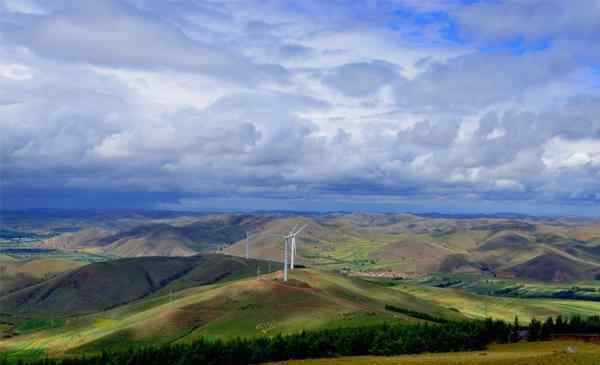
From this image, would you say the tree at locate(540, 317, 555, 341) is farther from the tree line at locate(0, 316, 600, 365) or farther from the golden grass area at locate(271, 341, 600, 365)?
the golden grass area at locate(271, 341, 600, 365)

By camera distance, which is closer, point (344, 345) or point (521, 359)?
point (521, 359)

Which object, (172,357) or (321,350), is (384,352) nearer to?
(321,350)

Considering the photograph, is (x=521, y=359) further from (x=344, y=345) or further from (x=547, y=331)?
(x=547, y=331)

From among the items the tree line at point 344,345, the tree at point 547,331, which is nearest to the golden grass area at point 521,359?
the tree line at point 344,345

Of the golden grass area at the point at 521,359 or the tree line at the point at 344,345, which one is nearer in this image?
the golden grass area at the point at 521,359

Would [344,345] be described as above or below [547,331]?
below

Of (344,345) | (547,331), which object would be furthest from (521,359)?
(547,331)

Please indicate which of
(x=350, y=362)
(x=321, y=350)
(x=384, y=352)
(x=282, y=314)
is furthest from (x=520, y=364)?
(x=282, y=314)

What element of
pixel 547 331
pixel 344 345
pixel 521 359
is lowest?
pixel 344 345

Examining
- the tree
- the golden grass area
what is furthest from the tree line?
the golden grass area

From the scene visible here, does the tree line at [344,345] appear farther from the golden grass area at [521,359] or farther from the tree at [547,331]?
the golden grass area at [521,359]
